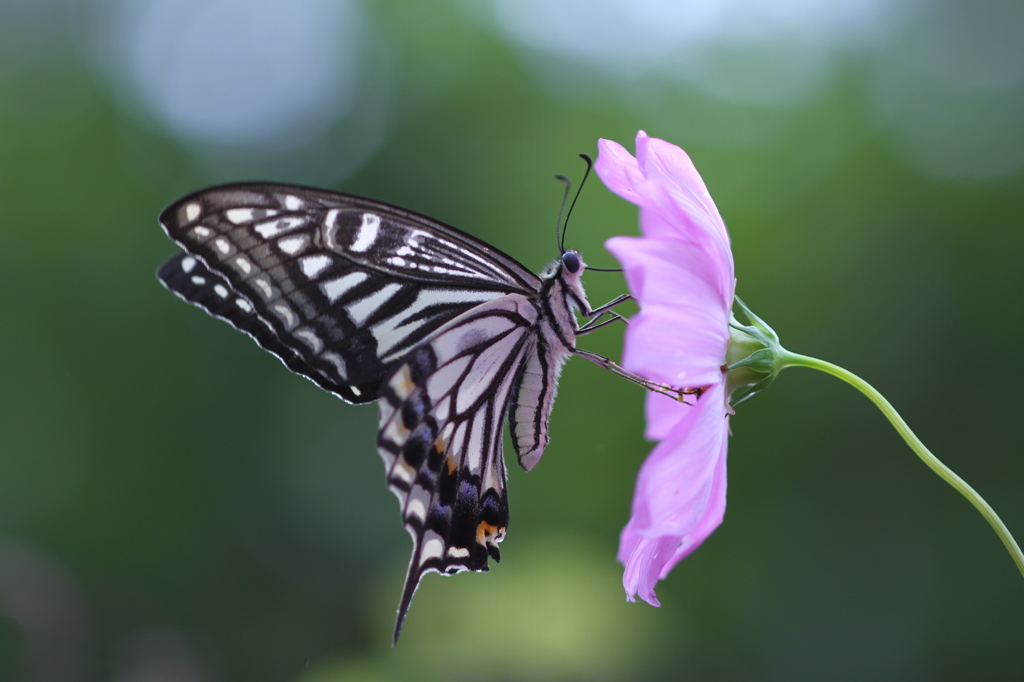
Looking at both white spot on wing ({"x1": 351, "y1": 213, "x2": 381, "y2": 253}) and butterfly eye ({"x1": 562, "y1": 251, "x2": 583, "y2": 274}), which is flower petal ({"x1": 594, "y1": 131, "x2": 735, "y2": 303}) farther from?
white spot on wing ({"x1": 351, "y1": 213, "x2": 381, "y2": 253})

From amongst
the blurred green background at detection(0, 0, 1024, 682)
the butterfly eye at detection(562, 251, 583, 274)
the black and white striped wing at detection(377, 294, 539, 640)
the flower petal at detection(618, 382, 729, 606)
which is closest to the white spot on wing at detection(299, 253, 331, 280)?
the black and white striped wing at detection(377, 294, 539, 640)

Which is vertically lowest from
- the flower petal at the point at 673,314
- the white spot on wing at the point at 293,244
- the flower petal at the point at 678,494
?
the flower petal at the point at 678,494

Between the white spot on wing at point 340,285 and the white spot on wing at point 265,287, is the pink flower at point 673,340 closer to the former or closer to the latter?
the white spot on wing at point 340,285

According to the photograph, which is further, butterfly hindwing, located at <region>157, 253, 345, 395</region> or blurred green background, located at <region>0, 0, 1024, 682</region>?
blurred green background, located at <region>0, 0, 1024, 682</region>

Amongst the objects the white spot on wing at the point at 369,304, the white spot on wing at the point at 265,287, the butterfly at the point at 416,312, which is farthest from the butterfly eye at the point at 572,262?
the white spot on wing at the point at 265,287

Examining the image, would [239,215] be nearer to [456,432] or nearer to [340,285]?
[340,285]
